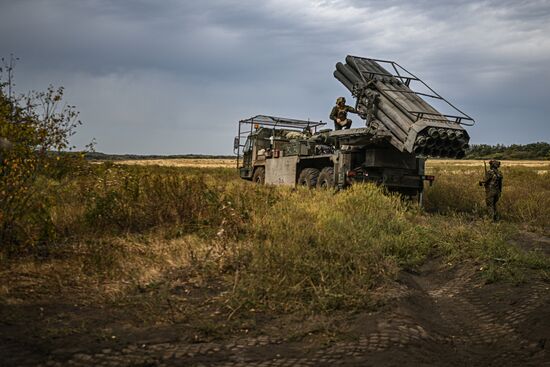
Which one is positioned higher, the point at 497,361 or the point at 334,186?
the point at 334,186

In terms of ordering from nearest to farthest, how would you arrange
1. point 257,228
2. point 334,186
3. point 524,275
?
1. point 524,275
2. point 257,228
3. point 334,186

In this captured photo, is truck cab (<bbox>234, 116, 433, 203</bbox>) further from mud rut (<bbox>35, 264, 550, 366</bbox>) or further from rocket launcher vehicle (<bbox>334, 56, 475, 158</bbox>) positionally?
mud rut (<bbox>35, 264, 550, 366</bbox>)

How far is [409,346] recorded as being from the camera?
3809mm

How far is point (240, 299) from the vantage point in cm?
483

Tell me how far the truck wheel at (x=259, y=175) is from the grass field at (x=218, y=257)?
310 inches

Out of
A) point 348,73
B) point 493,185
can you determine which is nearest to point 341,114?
point 348,73

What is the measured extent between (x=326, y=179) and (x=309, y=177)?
101cm

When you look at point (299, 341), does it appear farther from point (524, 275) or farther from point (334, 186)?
point (334, 186)

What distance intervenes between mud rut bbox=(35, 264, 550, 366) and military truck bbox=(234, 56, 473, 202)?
604cm

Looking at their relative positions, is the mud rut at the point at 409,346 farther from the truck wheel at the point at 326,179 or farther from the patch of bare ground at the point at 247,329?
the truck wheel at the point at 326,179

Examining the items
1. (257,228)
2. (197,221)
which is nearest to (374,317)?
(257,228)

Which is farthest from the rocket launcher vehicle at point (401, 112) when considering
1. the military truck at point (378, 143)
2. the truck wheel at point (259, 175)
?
the truck wheel at point (259, 175)

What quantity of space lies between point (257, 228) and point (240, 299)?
7.31 ft

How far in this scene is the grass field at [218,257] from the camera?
4641 mm
